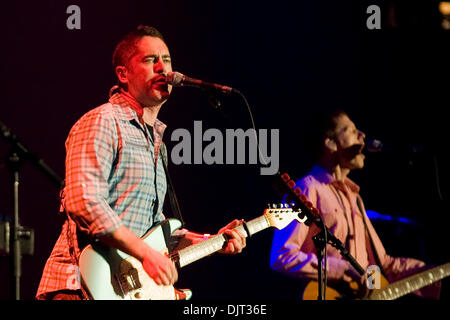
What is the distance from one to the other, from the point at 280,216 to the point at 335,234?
19.9 inches

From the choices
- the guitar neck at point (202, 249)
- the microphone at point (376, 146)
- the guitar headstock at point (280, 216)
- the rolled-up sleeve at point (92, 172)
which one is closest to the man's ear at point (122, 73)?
the rolled-up sleeve at point (92, 172)

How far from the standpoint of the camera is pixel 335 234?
4.21 meters

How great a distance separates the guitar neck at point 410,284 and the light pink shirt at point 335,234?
0.09m

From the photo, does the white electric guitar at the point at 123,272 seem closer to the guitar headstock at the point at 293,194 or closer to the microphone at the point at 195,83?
the guitar headstock at the point at 293,194

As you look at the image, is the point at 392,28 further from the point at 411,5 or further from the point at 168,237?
the point at 168,237

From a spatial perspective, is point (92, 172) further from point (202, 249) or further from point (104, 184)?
point (202, 249)

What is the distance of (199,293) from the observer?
456 centimetres

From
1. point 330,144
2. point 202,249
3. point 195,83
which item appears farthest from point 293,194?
point 330,144

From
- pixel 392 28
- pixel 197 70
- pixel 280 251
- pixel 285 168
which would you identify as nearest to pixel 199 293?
pixel 280 251

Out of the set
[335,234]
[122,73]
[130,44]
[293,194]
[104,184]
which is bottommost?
[335,234]

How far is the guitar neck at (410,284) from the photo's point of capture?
4121mm

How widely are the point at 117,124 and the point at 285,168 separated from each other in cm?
199

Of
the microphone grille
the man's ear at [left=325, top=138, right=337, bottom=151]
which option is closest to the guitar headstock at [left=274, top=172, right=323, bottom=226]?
the microphone grille

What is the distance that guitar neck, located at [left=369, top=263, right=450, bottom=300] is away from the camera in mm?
4121
